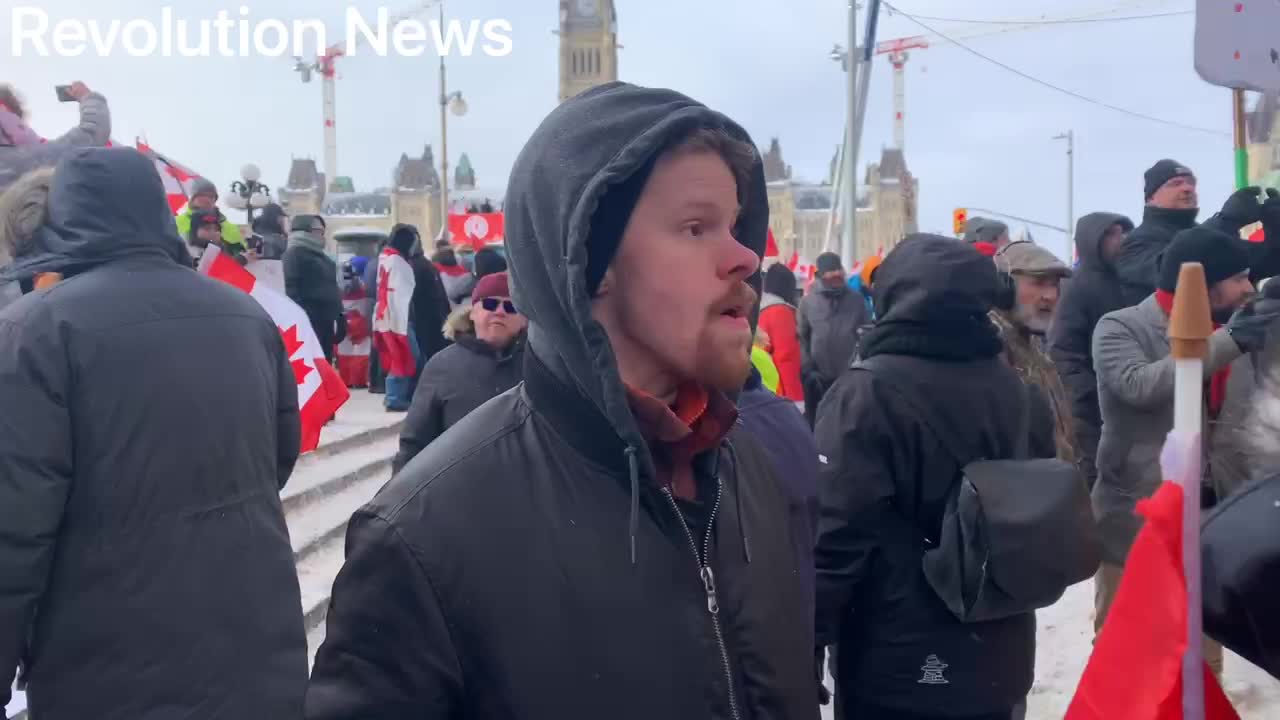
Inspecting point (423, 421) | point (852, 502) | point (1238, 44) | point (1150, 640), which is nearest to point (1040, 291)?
point (852, 502)

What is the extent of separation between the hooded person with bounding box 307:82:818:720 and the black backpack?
4.22ft

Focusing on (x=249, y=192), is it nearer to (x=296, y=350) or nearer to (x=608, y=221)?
(x=296, y=350)

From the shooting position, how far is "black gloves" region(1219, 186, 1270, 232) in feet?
11.4

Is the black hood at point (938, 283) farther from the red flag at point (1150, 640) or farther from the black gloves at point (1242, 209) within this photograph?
the red flag at point (1150, 640)

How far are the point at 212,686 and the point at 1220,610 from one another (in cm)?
224

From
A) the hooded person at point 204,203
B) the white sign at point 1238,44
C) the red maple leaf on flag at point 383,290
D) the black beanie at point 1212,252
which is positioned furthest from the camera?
the red maple leaf on flag at point 383,290

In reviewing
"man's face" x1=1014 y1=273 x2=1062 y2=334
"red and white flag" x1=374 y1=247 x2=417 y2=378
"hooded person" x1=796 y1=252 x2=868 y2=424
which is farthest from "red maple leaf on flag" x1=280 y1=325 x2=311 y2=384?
"red and white flag" x1=374 y1=247 x2=417 y2=378

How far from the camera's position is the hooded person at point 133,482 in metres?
2.53

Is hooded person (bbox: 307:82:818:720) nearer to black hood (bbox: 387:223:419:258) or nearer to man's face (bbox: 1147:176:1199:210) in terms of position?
man's face (bbox: 1147:176:1199:210)

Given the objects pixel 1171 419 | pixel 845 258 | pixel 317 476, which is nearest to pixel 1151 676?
pixel 1171 419

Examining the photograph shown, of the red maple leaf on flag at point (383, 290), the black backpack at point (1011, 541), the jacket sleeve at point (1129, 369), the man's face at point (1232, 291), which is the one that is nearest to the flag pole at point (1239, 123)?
the black backpack at point (1011, 541)

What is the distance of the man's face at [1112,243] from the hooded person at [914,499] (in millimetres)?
2609

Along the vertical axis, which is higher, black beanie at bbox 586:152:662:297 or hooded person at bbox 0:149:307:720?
black beanie at bbox 586:152:662:297

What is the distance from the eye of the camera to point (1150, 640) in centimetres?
127
